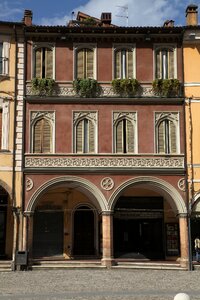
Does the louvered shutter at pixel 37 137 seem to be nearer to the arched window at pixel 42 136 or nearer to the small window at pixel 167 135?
the arched window at pixel 42 136

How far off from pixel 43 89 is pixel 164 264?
33.1 feet

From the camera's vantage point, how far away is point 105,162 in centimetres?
2367

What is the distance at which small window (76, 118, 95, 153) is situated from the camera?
942 inches

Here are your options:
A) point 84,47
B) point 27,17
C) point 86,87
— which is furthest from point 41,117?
point 27,17

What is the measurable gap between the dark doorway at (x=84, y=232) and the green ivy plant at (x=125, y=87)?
637 cm

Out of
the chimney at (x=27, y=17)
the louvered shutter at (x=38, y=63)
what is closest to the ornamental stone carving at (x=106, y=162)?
the louvered shutter at (x=38, y=63)

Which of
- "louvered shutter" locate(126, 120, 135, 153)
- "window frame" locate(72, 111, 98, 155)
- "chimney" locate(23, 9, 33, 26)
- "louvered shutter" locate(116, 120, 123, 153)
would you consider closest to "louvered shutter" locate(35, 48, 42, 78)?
"chimney" locate(23, 9, 33, 26)

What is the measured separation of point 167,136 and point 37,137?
20.7 feet

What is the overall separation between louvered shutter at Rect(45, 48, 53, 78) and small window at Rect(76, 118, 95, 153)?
9.40ft

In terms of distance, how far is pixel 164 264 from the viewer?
23188 millimetres

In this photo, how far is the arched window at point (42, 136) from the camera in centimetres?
2375

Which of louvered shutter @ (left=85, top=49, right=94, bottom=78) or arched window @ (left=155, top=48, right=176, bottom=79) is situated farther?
arched window @ (left=155, top=48, right=176, bottom=79)

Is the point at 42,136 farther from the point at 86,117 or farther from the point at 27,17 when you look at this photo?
the point at 27,17

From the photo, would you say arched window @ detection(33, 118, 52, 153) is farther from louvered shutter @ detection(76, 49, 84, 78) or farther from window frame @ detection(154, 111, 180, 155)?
window frame @ detection(154, 111, 180, 155)
